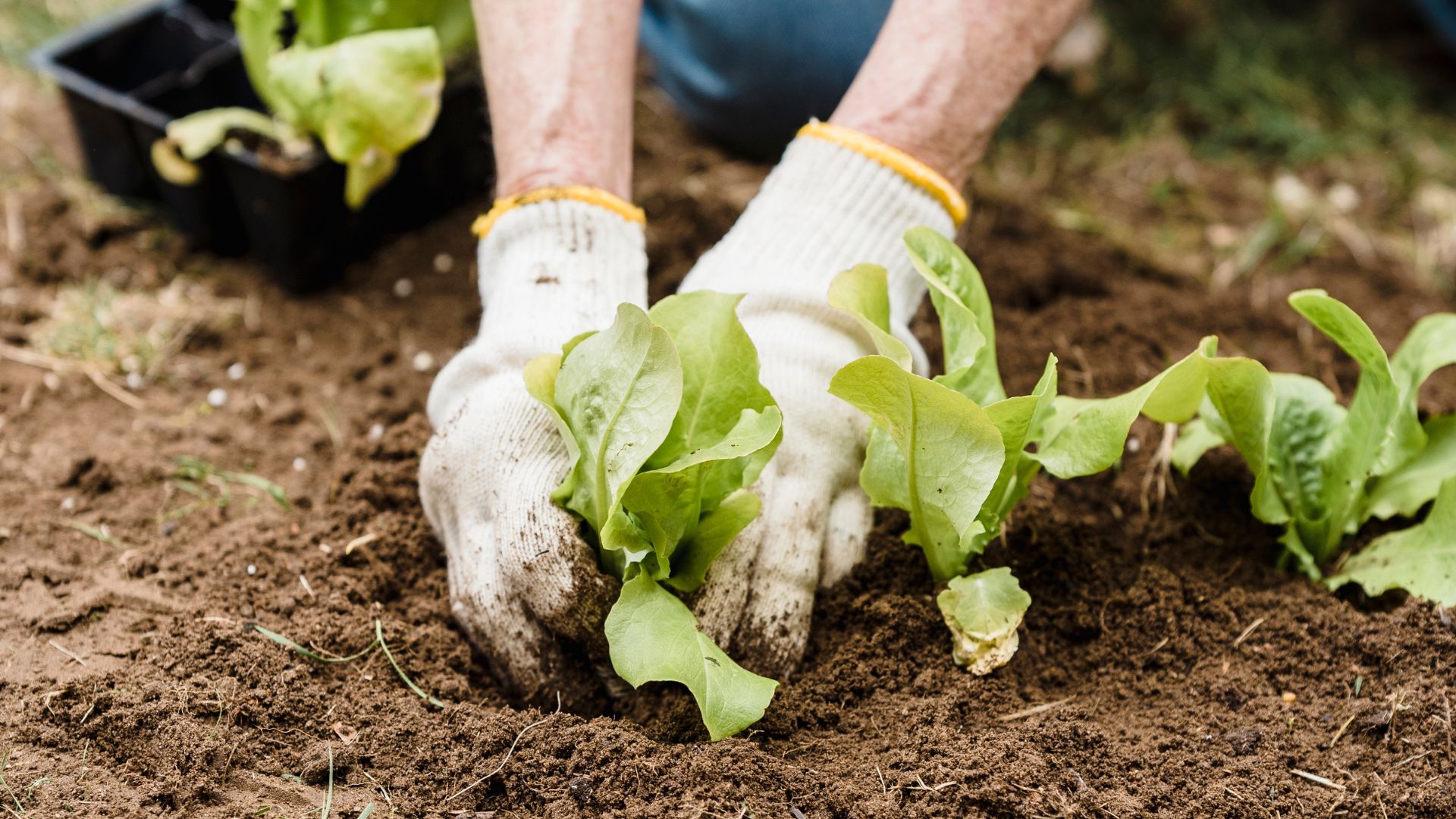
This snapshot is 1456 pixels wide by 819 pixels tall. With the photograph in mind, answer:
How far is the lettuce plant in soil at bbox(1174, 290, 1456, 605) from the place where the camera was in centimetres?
126

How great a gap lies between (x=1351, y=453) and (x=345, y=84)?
1508mm

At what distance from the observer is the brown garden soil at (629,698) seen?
1.09m

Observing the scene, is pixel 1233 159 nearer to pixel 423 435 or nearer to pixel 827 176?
pixel 827 176

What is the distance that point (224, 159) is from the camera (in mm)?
1904

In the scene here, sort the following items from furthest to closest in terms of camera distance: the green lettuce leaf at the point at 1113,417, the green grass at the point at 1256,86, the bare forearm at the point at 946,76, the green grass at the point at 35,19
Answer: the green grass at the point at 1256,86
the green grass at the point at 35,19
the bare forearm at the point at 946,76
the green lettuce leaf at the point at 1113,417

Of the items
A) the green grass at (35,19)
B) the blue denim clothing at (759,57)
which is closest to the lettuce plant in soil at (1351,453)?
the blue denim clothing at (759,57)

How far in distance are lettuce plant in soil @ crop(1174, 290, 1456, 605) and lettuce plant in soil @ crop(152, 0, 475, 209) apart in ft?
4.17

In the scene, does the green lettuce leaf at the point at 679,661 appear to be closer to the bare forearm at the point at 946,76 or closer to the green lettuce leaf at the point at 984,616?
the green lettuce leaf at the point at 984,616

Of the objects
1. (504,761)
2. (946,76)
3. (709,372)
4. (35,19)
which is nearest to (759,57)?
(946,76)

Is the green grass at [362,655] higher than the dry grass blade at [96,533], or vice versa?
the green grass at [362,655]

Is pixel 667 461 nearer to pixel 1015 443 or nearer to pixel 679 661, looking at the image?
pixel 679 661

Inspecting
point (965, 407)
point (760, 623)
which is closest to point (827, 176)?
point (965, 407)

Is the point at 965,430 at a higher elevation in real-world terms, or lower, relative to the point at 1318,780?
higher

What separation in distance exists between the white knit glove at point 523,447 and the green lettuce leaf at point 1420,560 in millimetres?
880
